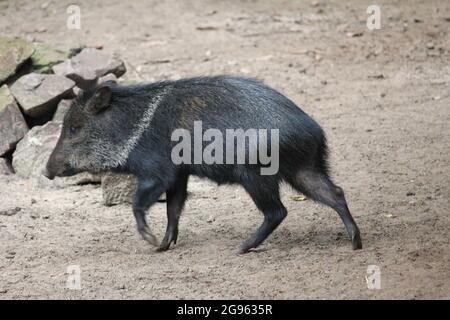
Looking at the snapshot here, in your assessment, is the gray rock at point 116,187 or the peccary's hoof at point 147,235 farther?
the gray rock at point 116,187

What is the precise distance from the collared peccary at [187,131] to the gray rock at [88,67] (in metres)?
2.05

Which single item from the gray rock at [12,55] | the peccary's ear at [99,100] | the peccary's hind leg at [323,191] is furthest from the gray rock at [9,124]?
the peccary's hind leg at [323,191]

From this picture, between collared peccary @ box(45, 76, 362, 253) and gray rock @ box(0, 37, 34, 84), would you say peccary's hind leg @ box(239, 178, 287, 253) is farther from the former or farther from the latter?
gray rock @ box(0, 37, 34, 84)

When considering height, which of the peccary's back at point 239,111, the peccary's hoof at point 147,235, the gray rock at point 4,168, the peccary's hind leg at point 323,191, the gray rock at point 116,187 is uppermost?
the peccary's back at point 239,111

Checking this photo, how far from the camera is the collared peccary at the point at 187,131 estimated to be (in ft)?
18.0

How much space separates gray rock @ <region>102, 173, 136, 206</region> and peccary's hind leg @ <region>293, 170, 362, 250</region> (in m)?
1.70

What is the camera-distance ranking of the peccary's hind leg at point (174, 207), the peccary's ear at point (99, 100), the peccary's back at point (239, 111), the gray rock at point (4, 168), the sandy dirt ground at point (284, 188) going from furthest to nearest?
the gray rock at point (4, 168) < the peccary's hind leg at point (174, 207) < the peccary's ear at point (99, 100) < the peccary's back at point (239, 111) < the sandy dirt ground at point (284, 188)

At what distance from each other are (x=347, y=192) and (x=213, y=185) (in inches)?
45.3

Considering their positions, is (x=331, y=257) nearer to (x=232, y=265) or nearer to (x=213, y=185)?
(x=232, y=265)

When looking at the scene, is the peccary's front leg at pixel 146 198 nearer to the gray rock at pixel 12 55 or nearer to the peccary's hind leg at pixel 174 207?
the peccary's hind leg at pixel 174 207

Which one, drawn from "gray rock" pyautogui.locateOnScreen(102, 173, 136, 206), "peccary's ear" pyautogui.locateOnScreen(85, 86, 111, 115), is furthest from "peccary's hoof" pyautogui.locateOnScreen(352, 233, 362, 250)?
"gray rock" pyautogui.locateOnScreen(102, 173, 136, 206)

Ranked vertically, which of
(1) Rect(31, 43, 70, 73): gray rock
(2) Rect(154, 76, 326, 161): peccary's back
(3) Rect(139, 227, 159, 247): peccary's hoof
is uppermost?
(2) Rect(154, 76, 326, 161): peccary's back

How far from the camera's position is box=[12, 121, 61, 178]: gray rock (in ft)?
24.1

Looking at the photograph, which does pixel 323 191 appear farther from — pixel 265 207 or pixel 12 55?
pixel 12 55
